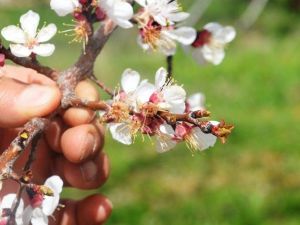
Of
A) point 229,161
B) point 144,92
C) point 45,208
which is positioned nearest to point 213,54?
point 144,92

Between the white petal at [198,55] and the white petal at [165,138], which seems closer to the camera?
the white petal at [165,138]

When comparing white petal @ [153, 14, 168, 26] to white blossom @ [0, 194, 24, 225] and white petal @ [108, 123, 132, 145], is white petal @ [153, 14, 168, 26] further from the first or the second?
white blossom @ [0, 194, 24, 225]

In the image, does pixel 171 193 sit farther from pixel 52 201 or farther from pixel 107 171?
pixel 52 201

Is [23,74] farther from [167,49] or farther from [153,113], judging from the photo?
[153,113]

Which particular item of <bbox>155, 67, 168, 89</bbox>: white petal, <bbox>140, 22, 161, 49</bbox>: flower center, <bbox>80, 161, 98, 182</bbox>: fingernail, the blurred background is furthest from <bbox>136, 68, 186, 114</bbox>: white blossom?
the blurred background

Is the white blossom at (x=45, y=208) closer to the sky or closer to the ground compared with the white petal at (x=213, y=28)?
closer to the ground

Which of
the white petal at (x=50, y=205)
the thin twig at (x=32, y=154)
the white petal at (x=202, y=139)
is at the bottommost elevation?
the white petal at (x=50, y=205)

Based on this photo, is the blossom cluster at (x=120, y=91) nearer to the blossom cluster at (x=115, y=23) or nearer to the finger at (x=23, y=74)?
the blossom cluster at (x=115, y=23)

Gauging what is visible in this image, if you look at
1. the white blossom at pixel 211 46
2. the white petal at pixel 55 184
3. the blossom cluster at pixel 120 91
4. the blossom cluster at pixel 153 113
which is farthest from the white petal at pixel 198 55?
the white petal at pixel 55 184
